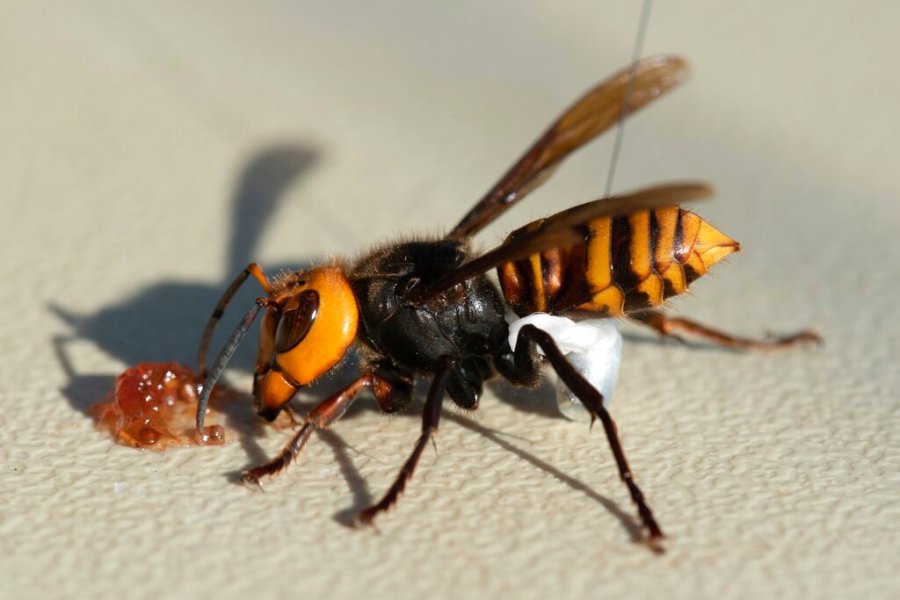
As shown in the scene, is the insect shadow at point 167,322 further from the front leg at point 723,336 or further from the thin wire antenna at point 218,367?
the front leg at point 723,336

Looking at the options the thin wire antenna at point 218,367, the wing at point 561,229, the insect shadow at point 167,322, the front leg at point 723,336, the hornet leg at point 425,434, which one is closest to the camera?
the wing at point 561,229

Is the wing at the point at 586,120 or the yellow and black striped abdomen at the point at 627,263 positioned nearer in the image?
the yellow and black striped abdomen at the point at 627,263

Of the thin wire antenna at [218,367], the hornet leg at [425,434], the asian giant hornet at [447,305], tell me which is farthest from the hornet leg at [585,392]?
the thin wire antenna at [218,367]

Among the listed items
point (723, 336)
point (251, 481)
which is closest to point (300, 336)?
point (251, 481)

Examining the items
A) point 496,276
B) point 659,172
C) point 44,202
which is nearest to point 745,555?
point 496,276

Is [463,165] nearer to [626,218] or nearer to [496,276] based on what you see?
[496,276]

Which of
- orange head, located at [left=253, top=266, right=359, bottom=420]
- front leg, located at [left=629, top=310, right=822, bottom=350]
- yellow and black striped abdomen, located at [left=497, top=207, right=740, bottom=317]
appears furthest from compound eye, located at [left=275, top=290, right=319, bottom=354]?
front leg, located at [left=629, top=310, right=822, bottom=350]

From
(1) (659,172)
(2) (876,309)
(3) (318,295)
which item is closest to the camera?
(3) (318,295)
